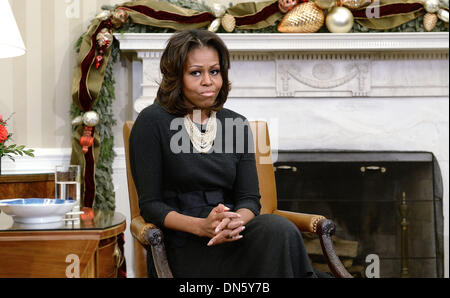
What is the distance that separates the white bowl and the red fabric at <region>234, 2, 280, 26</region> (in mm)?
1696

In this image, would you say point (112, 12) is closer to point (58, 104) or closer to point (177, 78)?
point (58, 104)

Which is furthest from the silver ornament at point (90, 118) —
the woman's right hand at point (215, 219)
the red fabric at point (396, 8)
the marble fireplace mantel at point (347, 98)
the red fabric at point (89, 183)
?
the red fabric at point (396, 8)

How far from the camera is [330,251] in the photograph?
1.50 m

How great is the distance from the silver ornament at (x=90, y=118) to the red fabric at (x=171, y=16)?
0.66 metres

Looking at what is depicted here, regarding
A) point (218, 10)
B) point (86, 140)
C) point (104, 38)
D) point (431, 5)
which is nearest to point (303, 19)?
point (218, 10)

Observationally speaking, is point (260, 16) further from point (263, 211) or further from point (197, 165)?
point (197, 165)

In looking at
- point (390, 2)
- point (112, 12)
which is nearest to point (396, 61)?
point (390, 2)

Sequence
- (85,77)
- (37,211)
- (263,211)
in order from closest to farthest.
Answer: (37,211)
(263,211)
(85,77)

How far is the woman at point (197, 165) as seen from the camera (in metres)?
1.35

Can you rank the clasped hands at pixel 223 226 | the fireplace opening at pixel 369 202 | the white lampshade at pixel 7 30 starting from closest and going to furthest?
the clasped hands at pixel 223 226 < the white lampshade at pixel 7 30 < the fireplace opening at pixel 369 202

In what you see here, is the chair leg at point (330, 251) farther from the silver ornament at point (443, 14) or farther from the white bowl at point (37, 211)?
the silver ornament at point (443, 14)

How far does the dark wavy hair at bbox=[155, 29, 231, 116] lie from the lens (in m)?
1.45

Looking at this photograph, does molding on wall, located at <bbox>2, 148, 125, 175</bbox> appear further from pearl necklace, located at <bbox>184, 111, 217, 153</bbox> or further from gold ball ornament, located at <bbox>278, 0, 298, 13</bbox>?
pearl necklace, located at <bbox>184, 111, 217, 153</bbox>

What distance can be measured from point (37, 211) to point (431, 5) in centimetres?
244
